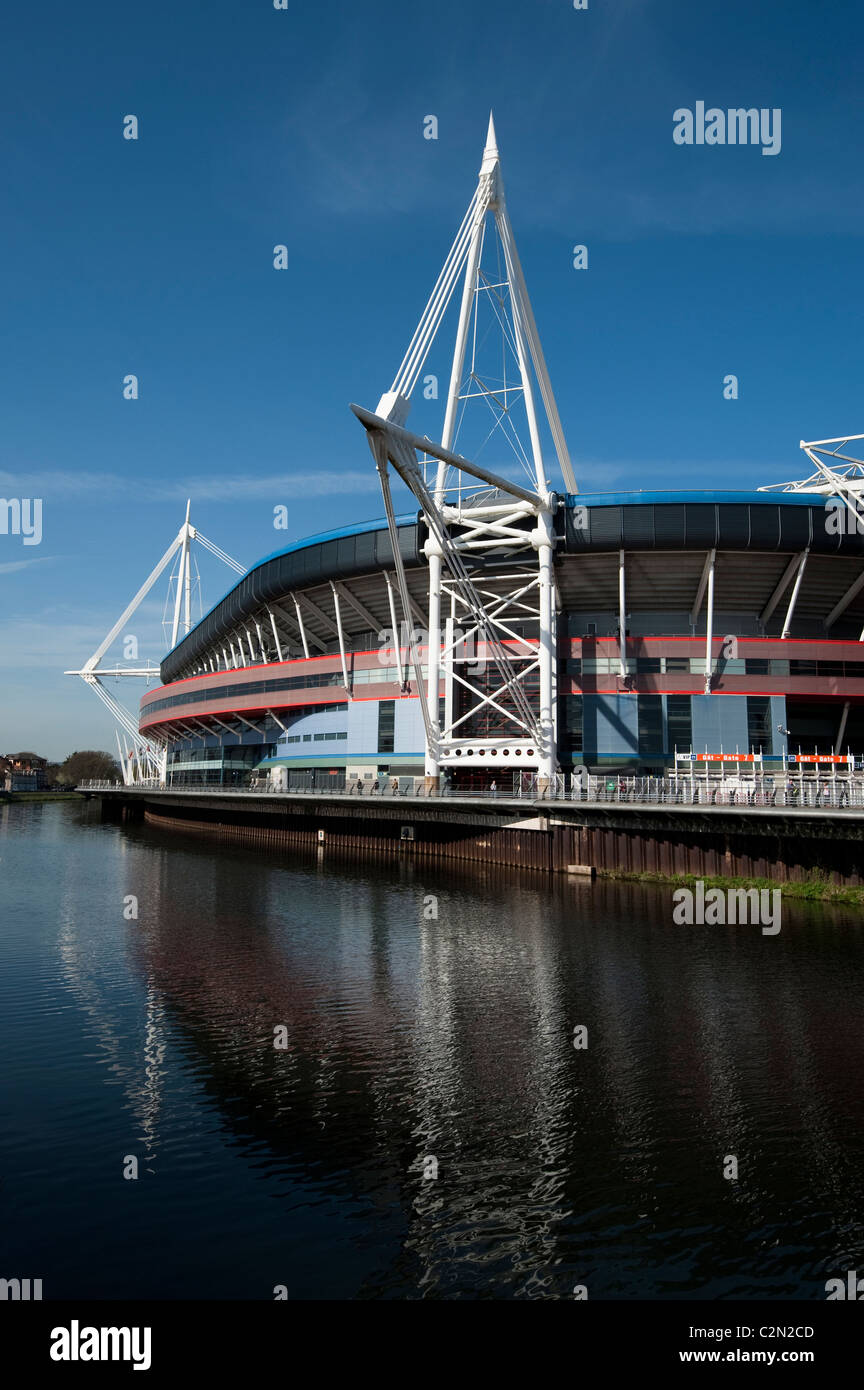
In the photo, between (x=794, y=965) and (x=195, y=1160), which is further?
(x=794, y=965)

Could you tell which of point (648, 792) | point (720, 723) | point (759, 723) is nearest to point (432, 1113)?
point (648, 792)

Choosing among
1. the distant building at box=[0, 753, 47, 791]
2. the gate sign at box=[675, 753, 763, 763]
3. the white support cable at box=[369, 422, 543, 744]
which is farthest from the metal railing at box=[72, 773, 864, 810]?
the distant building at box=[0, 753, 47, 791]

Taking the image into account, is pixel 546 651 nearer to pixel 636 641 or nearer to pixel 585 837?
pixel 636 641

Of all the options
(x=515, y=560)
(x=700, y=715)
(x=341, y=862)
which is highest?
(x=515, y=560)

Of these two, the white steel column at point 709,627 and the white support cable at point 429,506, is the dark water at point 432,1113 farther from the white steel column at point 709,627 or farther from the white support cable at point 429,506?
the white steel column at point 709,627

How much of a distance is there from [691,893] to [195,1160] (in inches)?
972

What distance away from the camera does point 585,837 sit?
125 feet

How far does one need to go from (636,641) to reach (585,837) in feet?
50.1

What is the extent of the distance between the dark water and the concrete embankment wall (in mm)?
5529

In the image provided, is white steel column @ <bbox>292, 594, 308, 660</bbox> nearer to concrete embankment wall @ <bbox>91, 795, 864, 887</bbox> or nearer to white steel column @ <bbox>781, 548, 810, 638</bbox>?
concrete embankment wall @ <bbox>91, 795, 864, 887</bbox>

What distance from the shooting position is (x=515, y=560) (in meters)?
49.7
